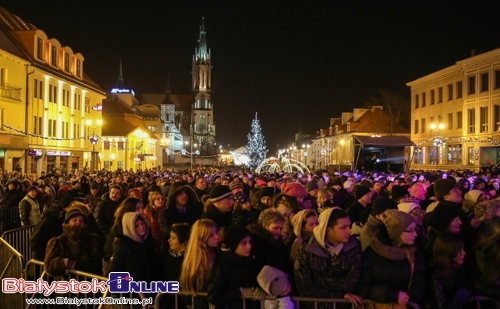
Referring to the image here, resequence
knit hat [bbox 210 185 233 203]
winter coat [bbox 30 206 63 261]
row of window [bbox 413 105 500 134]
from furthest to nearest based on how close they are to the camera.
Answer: row of window [bbox 413 105 500 134], winter coat [bbox 30 206 63 261], knit hat [bbox 210 185 233 203]

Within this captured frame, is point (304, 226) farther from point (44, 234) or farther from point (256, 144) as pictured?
point (256, 144)

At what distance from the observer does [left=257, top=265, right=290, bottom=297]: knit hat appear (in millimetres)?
4922

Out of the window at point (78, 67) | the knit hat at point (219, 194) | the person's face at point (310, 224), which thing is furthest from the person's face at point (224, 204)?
the window at point (78, 67)

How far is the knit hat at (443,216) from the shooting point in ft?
19.3

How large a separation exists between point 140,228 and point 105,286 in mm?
789

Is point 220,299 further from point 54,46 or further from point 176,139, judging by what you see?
point 176,139

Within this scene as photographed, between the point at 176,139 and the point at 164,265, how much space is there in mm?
125923

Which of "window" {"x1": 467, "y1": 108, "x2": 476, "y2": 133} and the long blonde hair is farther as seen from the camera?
"window" {"x1": 467, "y1": 108, "x2": 476, "y2": 133}

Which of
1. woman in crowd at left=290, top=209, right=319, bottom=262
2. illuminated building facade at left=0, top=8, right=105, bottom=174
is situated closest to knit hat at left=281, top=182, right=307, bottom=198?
woman in crowd at left=290, top=209, right=319, bottom=262

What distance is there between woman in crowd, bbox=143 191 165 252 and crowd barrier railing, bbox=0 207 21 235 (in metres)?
6.79

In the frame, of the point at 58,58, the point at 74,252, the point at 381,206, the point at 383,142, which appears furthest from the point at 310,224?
the point at 58,58

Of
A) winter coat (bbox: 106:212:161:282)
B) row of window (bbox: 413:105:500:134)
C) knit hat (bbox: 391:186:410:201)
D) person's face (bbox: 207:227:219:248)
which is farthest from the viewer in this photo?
row of window (bbox: 413:105:500:134)

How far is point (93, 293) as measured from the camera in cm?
592

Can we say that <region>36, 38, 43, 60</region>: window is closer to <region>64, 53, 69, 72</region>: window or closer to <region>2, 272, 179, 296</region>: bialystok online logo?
<region>64, 53, 69, 72</region>: window
